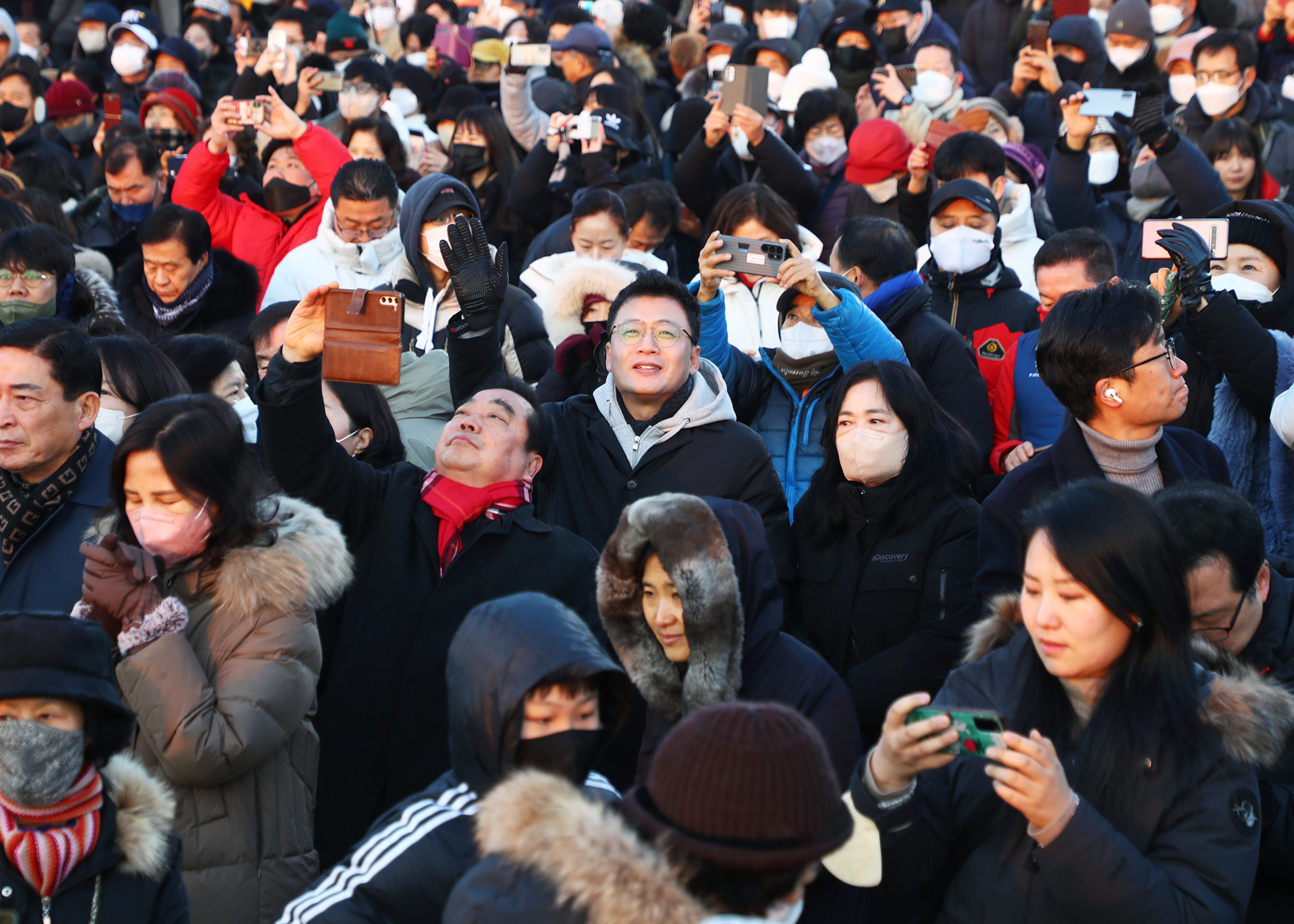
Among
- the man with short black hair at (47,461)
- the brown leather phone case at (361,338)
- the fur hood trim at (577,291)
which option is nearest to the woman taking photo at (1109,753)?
the brown leather phone case at (361,338)

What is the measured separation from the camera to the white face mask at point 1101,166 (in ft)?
25.2

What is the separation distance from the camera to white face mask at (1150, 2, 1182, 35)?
1012 centimetres

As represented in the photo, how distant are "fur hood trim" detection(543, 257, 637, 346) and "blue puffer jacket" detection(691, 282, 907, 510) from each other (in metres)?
0.86

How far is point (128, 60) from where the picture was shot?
Answer: 35.6 ft

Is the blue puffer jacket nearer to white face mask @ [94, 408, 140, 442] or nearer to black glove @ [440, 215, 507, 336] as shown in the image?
black glove @ [440, 215, 507, 336]

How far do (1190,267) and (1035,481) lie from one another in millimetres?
1242

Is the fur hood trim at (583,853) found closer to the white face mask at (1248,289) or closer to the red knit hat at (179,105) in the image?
the white face mask at (1248,289)

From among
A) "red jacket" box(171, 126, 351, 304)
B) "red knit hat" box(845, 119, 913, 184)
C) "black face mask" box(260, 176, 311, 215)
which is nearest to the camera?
"red jacket" box(171, 126, 351, 304)

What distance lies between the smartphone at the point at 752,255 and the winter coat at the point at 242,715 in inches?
84.9

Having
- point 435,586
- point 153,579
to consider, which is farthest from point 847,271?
point 153,579

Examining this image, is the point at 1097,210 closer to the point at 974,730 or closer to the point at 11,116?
the point at 974,730

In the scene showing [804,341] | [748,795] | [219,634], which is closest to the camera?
[748,795]

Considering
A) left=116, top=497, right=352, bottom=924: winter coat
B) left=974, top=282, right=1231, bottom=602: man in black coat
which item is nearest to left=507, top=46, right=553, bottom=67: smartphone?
left=974, top=282, right=1231, bottom=602: man in black coat

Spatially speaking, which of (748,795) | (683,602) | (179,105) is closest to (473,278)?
(683,602)
